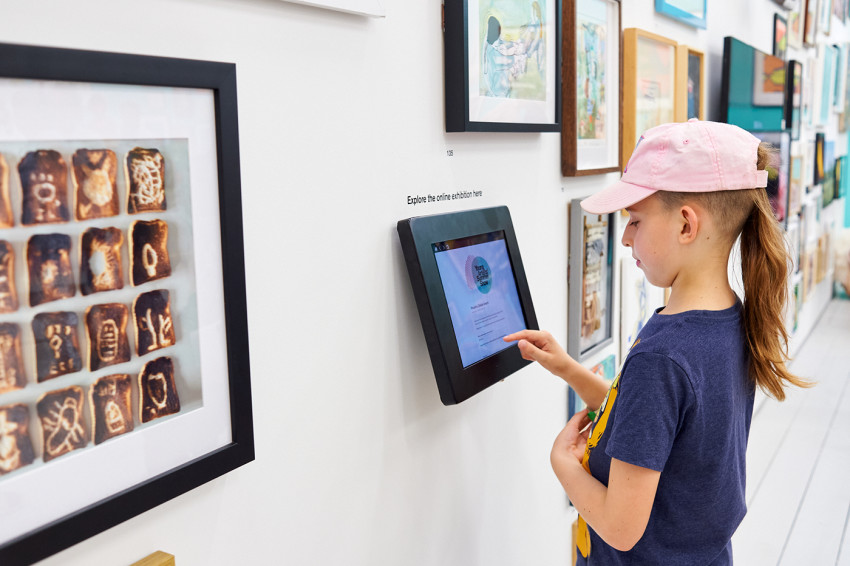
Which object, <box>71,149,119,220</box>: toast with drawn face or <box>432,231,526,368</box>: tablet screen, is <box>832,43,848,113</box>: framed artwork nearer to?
<box>432,231,526,368</box>: tablet screen

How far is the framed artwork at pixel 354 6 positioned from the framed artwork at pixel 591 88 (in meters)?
0.67

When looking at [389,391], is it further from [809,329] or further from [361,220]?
[809,329]

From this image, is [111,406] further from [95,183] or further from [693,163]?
[693,163]

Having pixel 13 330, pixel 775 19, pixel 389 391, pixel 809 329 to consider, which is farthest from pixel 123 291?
pixel 809 329

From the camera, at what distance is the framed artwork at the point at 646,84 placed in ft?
6.21

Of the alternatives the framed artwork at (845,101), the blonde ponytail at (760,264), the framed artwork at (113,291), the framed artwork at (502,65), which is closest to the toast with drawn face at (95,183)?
the framed artwork at (113,291)

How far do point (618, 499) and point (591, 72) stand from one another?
1.06 meters

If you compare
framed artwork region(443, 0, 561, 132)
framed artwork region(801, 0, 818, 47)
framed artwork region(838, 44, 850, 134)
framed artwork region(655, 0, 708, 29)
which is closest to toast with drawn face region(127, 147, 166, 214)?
framed artwork region(443, 0, 561, 132)

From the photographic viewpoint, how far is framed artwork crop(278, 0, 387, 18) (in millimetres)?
895

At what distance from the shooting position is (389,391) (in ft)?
3.71

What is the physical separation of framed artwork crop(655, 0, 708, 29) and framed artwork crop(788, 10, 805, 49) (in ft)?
6.12

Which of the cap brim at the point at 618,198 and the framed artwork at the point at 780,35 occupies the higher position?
the framed artwork at the point at 780,35

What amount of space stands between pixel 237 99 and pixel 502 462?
3.13ft

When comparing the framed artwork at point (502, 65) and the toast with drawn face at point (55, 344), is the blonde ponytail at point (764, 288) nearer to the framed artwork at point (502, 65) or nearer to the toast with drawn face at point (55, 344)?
the framed artwork at point (502, 65)
